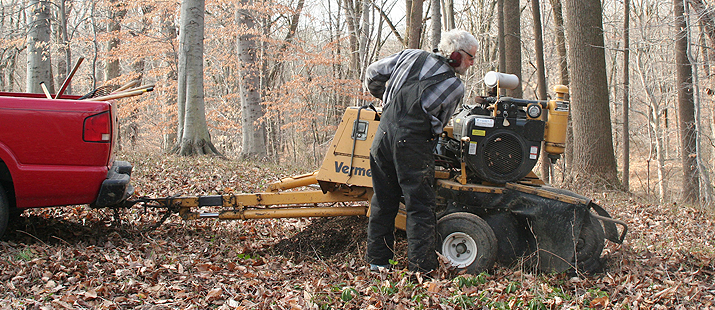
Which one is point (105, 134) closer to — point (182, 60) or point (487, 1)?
point (182, 60)

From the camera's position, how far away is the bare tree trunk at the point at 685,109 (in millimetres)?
13000

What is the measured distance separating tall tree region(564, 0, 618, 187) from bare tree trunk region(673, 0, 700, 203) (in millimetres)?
4182

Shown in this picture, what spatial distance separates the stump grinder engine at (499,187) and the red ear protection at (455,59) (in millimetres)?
393

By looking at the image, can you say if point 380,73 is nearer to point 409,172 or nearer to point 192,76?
point 409,172

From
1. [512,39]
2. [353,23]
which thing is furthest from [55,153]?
[353,23]

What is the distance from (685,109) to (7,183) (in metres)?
16.2

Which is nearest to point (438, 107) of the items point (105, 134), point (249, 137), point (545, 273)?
point (545, 273)

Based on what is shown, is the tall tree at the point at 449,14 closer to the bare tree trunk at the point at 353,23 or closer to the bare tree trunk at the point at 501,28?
the bare tree trunk at the point at 353,23

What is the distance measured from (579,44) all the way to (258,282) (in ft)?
28.3

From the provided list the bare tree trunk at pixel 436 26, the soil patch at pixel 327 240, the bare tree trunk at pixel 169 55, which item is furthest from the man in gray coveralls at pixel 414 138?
the bare tree trunk at pixel 169 55

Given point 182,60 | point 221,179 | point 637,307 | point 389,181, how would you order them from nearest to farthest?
point 637,307 → point 389,181 → point 221,179 → point 182,60

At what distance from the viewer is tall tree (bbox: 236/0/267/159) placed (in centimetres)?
1431

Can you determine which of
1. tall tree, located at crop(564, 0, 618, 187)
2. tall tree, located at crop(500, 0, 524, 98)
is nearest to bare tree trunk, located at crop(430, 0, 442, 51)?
tall tree, located at crop(564, 0, 618, 187)

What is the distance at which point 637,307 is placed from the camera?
3.57 meters
